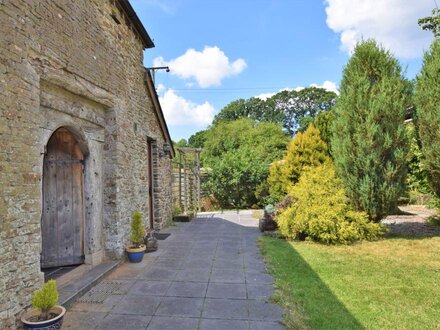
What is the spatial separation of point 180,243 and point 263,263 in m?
2.63

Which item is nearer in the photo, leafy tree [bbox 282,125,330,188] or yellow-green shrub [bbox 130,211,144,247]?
yellow-green shrub [bbox 130,211,144,247]

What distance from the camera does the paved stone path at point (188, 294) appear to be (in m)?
3.27

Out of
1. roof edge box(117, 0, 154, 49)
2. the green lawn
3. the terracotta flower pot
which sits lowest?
the green lawn

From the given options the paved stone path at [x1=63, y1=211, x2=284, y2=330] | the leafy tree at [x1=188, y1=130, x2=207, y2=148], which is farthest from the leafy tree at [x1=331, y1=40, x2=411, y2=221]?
the leafy tree at [x1=188, y1=130, x2=207, y2=148]

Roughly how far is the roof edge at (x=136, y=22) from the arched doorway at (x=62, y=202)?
10.3 ft

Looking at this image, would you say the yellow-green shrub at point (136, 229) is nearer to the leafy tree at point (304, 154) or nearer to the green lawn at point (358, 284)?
the green lawn at point (358, 284)

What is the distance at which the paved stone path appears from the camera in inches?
129

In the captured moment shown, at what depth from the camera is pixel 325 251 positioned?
6391mm

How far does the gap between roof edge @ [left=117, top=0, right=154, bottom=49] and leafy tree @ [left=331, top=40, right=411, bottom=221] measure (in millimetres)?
5658

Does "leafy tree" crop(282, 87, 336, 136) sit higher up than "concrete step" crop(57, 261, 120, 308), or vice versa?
"leafy tree" crop(282, 87, 336, 136)

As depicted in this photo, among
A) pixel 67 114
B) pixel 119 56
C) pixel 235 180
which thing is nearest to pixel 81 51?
pixel 67 114

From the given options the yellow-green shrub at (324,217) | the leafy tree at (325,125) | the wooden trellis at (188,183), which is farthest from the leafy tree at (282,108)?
the yellow-green shrub at (324,217)

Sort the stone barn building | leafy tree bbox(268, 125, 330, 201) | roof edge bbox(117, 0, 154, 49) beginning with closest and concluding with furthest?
the stone barn building < roof edge bbox(117, 0, 154, 49) < leafy tree bbox(268, 125, 330, 201)

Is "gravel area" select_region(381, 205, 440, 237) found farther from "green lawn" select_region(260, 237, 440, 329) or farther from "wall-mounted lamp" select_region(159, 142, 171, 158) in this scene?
"wall-mounted lamp" select_region(159, 142, 171, 158)
